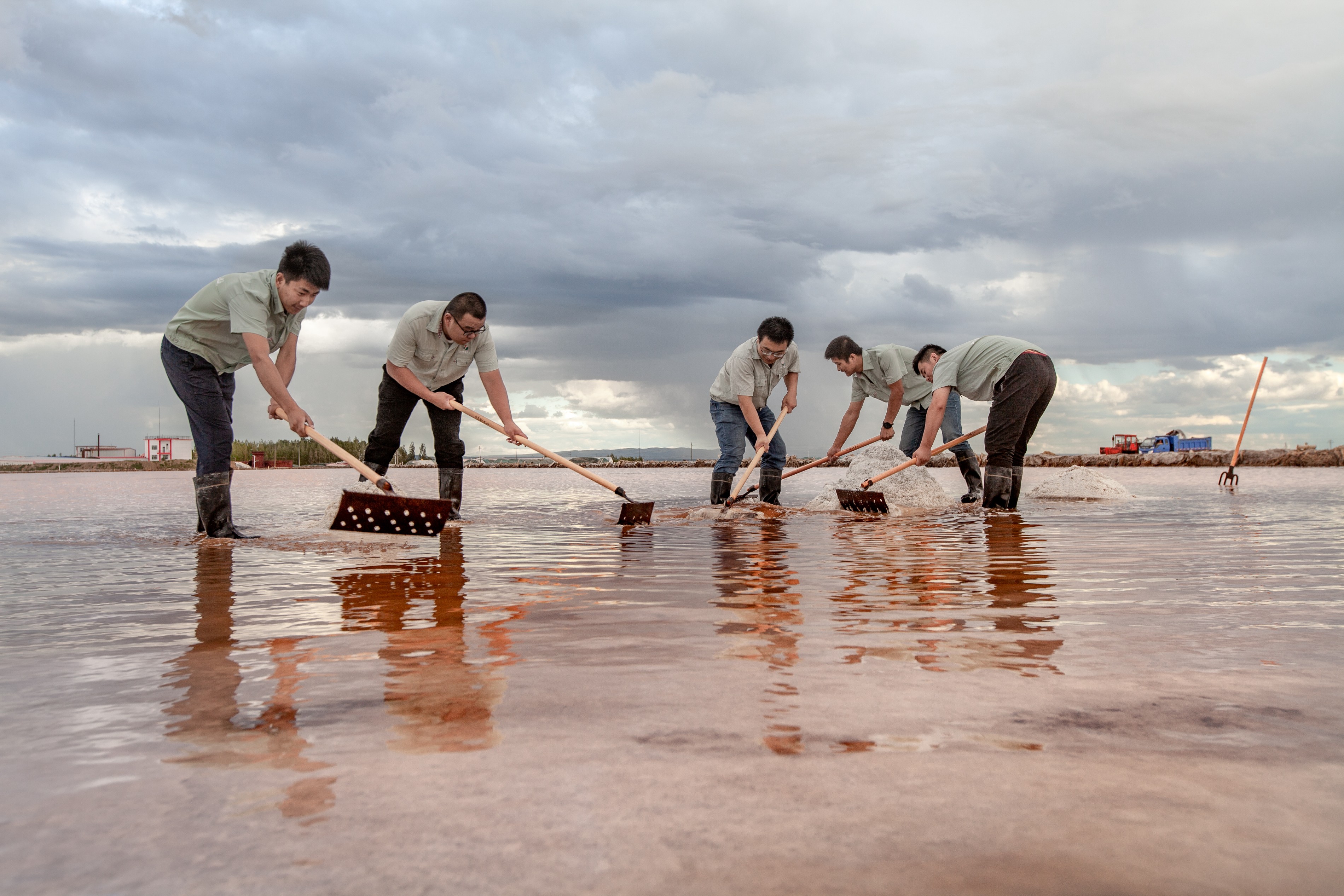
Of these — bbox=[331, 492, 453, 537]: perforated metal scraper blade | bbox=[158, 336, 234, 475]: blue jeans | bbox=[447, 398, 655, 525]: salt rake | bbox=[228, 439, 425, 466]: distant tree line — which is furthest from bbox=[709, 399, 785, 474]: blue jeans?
bbox=[228, 439, 425, 466]: distant tree line

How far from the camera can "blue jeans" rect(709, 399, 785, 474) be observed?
27.6 feet

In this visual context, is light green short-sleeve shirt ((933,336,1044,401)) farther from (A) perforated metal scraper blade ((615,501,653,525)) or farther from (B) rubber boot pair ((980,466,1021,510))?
(A) perforated metal scraper blade ((615,501,653,525))

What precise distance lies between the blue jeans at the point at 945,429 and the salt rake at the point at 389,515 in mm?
5555

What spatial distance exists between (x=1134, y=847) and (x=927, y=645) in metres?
1.13

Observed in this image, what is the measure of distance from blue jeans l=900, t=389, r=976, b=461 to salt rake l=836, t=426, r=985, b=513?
1.35ft

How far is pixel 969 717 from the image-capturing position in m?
1.49

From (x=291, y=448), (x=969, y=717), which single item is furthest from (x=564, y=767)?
(x=291, y=448)

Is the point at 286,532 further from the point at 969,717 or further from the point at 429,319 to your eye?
the point at 969,717

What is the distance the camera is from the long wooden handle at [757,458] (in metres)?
7.98

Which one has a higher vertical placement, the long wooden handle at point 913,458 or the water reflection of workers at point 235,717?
the long wooden handle at point 913,458

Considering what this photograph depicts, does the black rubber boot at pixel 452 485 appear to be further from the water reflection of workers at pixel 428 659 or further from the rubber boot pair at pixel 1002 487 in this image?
the rubber boot pair at pixel 1002 487

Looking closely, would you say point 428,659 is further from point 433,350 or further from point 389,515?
point 433,350

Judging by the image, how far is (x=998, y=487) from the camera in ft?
24.5

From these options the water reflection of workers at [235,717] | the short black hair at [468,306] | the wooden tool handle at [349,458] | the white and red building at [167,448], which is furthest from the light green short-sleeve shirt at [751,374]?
the white and red building at [167,448]
